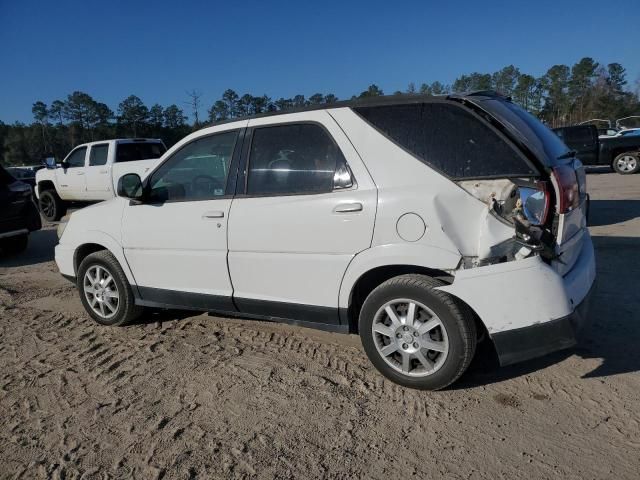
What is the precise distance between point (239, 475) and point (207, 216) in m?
1.96

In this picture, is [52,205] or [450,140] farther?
[52,205]

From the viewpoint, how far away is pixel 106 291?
4684 mm

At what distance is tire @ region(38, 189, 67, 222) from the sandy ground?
10.5 m

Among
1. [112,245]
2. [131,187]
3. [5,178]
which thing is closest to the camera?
[131,187]

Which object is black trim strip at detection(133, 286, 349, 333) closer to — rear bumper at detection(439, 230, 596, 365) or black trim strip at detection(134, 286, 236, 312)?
black trim strip at detection(134, 286, 236, 312)

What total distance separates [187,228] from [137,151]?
32.6 ft

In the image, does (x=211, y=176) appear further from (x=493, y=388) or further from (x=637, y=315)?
(x=637, y=315)

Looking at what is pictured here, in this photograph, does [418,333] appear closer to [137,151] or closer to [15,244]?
[15,244]

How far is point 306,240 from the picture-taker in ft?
11.0

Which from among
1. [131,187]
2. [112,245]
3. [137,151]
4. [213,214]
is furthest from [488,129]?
[137,151]

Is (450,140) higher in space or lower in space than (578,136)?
lower

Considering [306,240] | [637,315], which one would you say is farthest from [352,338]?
[637,315]

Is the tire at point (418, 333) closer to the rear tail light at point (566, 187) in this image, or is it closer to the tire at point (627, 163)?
the rear tail light at point (566, 187)

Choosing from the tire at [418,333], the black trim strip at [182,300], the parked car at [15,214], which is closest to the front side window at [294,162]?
the tire at [418,333]
